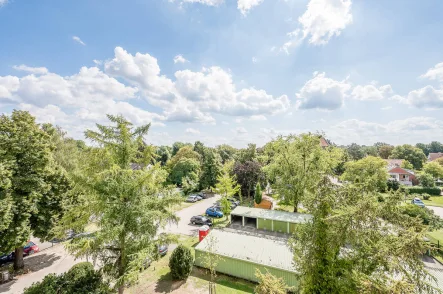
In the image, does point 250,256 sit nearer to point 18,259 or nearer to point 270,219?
point 270,219

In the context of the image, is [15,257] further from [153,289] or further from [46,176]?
[153,289]

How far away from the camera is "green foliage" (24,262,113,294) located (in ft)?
30.1

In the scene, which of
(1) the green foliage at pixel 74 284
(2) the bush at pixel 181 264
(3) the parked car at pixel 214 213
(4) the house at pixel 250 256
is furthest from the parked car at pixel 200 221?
(1) the green foliage at pixel 74 284

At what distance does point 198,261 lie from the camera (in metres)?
14.7

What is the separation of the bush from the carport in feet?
31.3

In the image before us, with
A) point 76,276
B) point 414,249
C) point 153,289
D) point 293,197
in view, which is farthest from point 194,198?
point 414,249

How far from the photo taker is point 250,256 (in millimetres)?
13383

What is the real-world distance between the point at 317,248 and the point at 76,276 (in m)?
11.0

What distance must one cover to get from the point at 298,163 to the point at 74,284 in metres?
20.0

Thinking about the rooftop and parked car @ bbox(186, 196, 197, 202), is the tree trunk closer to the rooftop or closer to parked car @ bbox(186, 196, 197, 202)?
the rooftop

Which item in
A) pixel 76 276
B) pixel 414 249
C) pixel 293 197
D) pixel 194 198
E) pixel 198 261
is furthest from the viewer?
pixel 194 198

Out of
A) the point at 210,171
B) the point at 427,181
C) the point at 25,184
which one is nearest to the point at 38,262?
the point at 25,184

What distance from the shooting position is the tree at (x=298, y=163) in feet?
70.1

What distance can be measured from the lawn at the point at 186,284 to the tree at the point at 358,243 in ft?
21.1
